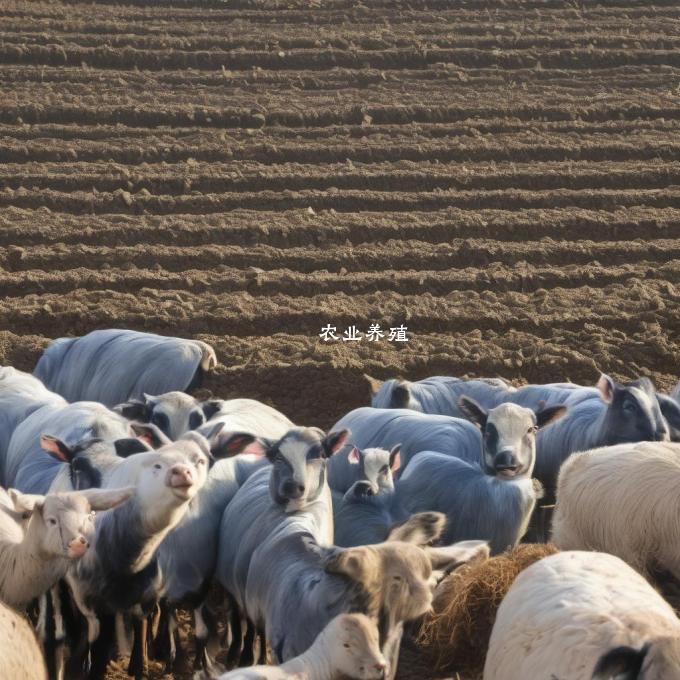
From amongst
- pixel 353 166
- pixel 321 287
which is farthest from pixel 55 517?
pixel 353 166

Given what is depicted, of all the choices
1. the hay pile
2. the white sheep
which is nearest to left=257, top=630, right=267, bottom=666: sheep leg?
the hay pile

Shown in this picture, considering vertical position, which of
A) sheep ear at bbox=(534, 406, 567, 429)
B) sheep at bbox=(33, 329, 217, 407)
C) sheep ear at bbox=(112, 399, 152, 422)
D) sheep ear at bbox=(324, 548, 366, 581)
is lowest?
sheep at bbox=(33, 329, 217, 407)

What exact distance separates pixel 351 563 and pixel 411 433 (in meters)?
3.18

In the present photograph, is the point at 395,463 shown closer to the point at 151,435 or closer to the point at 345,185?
the point at 151,435

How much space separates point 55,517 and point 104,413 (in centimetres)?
235

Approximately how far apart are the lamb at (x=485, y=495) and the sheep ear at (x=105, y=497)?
1774 millimetres

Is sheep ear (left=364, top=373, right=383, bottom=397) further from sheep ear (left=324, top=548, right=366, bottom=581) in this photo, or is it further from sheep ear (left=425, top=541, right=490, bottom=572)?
sheep ear (left=324, top=548, right=366, bottom=581)

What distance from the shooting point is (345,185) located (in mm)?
15781

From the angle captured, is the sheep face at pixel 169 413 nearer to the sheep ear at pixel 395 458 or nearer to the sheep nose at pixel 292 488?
the sheep ear at pixel 395 458

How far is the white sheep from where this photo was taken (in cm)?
737

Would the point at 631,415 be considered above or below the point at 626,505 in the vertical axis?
below

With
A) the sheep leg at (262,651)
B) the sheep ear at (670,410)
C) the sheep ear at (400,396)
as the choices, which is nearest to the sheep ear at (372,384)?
the sheep ear at (400,396)

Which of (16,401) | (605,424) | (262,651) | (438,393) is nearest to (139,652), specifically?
(262,651)

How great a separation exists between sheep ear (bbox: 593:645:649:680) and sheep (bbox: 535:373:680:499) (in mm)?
4260
